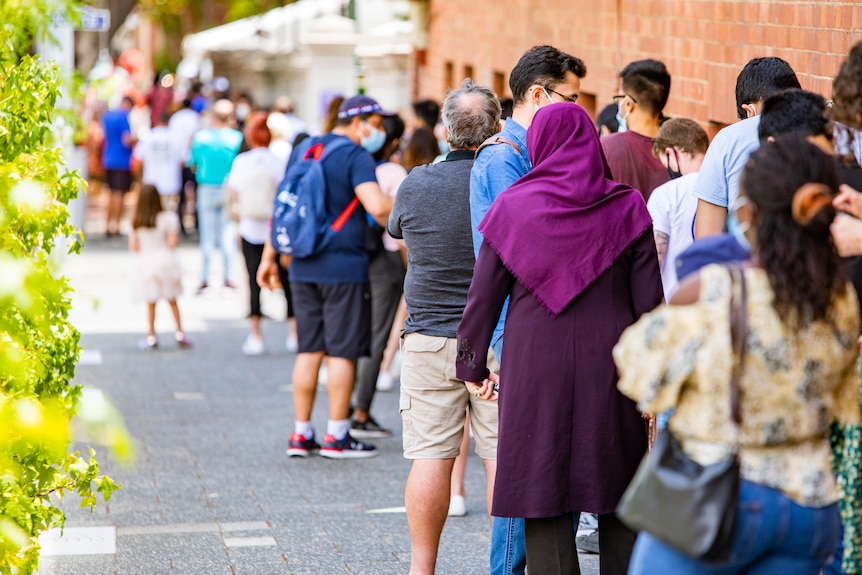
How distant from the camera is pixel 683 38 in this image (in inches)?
370

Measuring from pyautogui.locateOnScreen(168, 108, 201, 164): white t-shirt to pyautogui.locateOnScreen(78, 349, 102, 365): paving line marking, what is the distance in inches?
301

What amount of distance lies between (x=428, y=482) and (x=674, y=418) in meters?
2.22

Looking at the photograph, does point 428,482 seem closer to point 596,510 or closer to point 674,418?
point 596,510

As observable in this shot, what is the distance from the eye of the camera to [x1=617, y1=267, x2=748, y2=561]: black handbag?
311 cm

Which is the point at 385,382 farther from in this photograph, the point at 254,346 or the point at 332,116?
the point at 332,116

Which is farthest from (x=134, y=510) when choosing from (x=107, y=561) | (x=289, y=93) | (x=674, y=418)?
(x=289, y=93)

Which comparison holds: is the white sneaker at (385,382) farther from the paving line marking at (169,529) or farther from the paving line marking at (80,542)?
the paving line marking at (80,542)

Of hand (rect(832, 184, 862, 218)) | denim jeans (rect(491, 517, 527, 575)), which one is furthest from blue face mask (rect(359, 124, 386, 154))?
hand (rect(832, 184, 862, 218))

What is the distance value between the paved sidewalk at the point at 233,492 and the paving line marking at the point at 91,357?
20 mm

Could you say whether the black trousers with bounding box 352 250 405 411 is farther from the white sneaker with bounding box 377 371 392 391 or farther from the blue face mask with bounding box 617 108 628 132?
the blue face mask with bounding box 617 108 628 132

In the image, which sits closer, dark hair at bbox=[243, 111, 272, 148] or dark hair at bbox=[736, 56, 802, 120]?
dark hair at bbox=[736, 56, 802, 120]

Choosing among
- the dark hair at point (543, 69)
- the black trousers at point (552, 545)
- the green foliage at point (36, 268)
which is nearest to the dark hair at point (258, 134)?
the green foliage at point (36, 268)

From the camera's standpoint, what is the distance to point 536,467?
4488 millimetres

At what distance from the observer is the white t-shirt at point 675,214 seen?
5.96 metres
